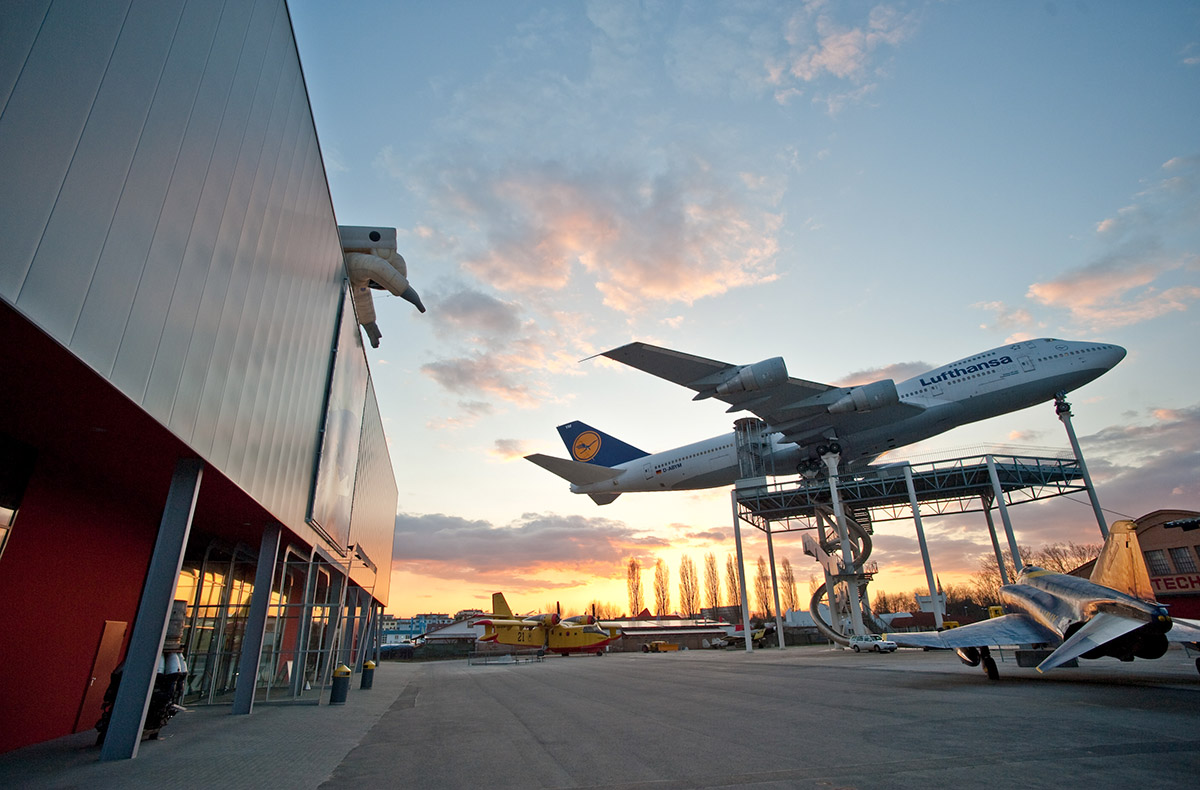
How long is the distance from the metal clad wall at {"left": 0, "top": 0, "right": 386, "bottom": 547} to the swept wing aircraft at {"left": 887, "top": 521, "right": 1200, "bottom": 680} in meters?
13.3

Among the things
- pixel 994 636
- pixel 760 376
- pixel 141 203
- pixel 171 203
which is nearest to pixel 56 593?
pixel 171 203

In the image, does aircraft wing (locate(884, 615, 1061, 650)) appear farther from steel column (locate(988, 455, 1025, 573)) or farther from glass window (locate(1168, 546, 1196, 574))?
glass window (locate(1168, 546, 1196, 574))

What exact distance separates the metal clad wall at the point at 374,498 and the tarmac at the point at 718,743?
36.1ft

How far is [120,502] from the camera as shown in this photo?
34.2ft

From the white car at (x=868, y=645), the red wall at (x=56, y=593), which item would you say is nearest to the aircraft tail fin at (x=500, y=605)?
the white car at (x=868, y=645)

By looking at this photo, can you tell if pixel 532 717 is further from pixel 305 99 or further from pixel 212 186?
pixel 305 99

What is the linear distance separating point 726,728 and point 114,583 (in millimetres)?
11960

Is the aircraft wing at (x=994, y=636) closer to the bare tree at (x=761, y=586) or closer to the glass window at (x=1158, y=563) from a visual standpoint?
the glass window at (x=1158, y=563)

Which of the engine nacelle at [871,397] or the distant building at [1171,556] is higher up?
the engine nacelle at [871,397]

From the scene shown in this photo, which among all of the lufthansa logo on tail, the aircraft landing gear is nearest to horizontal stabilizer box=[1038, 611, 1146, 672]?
the aircraft landing gear

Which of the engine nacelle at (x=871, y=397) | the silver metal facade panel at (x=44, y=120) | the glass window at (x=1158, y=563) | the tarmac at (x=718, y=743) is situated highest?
the engine nacelle at (x=871, y=397)

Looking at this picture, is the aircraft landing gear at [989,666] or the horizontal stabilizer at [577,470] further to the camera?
the horizontal stabilizer at [577,470]

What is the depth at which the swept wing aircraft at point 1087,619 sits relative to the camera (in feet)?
29.9

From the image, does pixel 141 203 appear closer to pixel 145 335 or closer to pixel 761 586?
pixel 145 335
